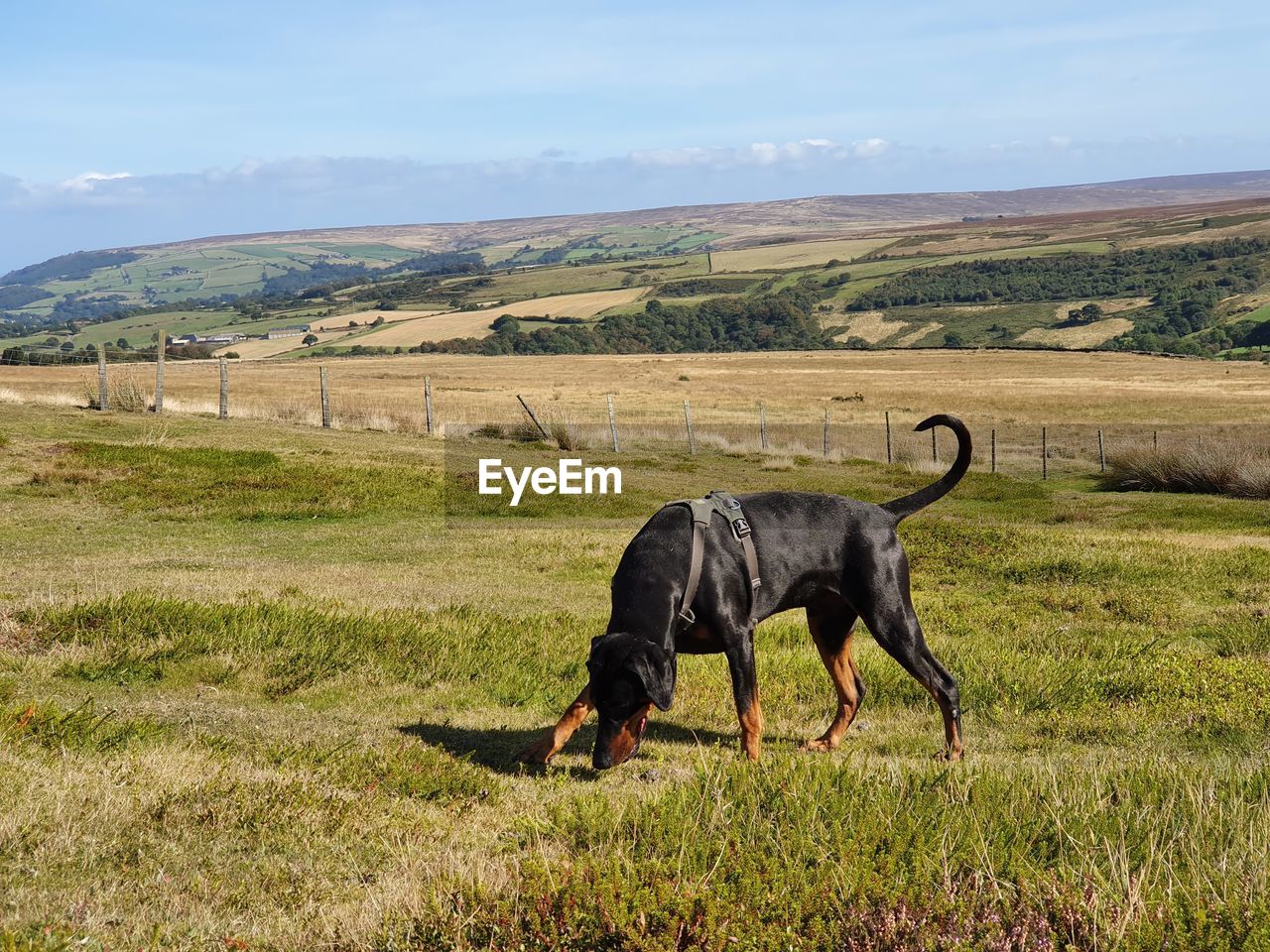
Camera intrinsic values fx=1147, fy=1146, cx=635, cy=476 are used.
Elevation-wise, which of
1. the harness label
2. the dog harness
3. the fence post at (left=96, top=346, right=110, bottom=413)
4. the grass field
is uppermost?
the grass field

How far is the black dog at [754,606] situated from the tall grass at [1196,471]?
75.0 feet

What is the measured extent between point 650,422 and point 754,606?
37058mm

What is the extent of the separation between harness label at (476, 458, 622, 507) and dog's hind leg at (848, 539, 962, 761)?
50.6 feet

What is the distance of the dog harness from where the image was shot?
19.9 ft

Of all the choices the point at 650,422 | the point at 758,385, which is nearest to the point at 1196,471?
the point at 650,422

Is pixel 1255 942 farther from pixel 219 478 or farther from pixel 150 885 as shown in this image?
pixel 219 478

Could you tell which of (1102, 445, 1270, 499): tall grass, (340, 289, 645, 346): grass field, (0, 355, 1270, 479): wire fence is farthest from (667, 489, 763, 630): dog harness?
(340, 289, 645, 346): grass field

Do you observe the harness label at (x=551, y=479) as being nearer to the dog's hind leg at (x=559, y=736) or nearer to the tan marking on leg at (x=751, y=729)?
the dog's hind leg at (x=559, y=736)

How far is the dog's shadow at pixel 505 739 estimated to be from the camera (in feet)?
21.3

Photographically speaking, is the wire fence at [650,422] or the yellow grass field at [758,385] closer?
the wire fence at [650,422]

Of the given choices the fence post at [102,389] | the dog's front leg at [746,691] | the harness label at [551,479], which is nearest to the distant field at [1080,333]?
the harness label at [551,479]

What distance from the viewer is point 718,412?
52656 millimetres

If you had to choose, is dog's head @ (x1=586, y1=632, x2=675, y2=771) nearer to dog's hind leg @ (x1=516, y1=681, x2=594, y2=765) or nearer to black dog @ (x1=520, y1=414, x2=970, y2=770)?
black dog @ (x1=520, y1=414, x2=970, y2=770)

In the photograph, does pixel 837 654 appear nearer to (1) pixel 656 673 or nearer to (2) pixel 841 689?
(2) pixel 841 689
